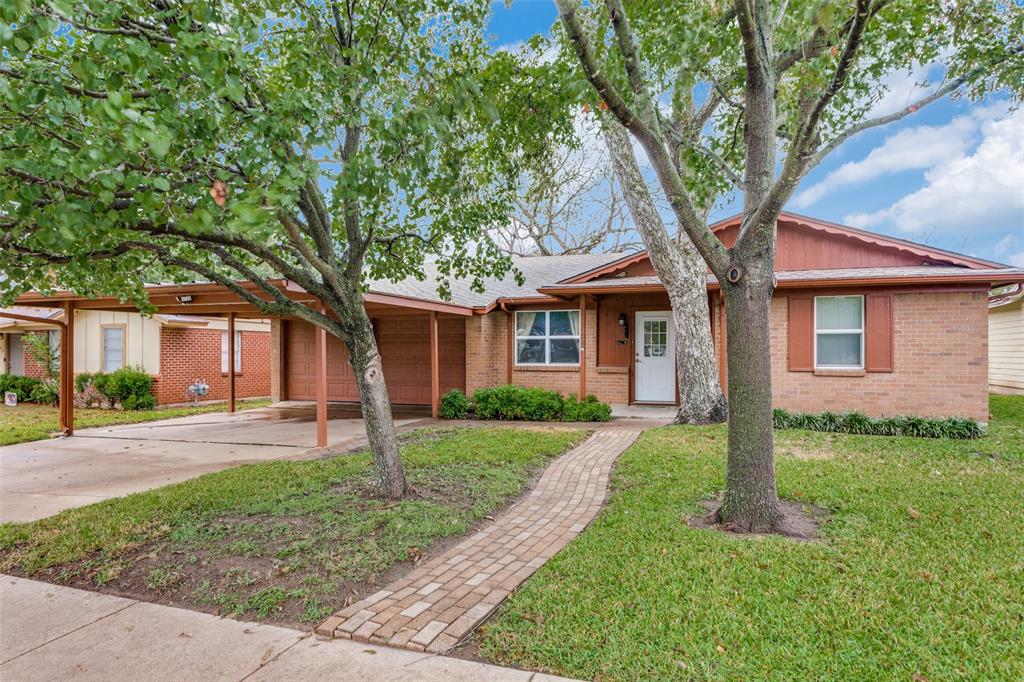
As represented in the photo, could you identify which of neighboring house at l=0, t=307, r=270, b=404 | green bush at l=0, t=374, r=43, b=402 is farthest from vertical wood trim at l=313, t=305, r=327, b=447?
green bush at l=0, t=374, r=43, b=402

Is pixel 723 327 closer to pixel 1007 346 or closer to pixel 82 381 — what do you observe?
pixel 1007 346

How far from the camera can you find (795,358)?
10922mm

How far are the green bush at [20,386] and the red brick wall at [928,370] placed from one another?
2176cm

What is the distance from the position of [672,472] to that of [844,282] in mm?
6210

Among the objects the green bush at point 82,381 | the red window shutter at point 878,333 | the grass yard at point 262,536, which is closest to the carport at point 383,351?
the green bush at point 82,381

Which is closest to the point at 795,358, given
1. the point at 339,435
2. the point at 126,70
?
the point at 339,435

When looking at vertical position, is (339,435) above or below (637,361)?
below

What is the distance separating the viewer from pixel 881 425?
9273 millimetres

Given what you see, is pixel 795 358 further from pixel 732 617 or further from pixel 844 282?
pixel 732 617

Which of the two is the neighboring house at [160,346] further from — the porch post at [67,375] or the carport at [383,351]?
the porch post at [67,375]

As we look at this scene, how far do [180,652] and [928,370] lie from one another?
11.9 m

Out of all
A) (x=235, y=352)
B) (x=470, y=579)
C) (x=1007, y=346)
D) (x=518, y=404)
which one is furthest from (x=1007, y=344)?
(x=235, y=352)

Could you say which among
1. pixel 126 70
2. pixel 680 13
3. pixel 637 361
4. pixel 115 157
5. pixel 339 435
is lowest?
pixel 339 435

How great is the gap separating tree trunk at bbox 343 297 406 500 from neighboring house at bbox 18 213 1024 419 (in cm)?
260
